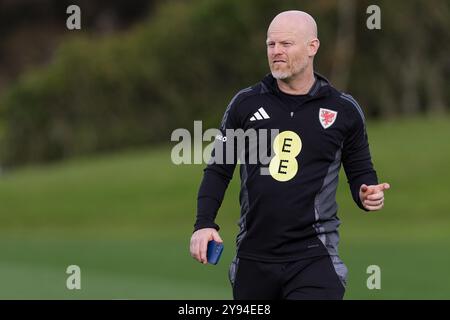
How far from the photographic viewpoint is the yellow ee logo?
721 centimetres

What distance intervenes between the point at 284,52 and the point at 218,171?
849mm

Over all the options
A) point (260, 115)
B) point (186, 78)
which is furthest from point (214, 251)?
point (186, 78)

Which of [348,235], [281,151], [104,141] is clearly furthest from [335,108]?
[104,141]

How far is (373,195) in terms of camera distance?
7.13 m

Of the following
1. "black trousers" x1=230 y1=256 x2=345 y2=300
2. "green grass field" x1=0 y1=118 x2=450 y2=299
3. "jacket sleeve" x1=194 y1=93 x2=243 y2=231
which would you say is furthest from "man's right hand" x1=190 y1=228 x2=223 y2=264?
"green grass field" x1=0 y1=118 x2=450 y2=299

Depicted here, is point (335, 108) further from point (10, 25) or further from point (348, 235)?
point (10, 25)

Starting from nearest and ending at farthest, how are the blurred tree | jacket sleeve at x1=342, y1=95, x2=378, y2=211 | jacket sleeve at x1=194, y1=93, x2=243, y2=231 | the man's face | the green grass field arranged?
the man's face < jacket sleeve at x1=194, y1=93, x2=243, y2=231 < jacket sleeve at x1=342, y1=95, x2=378, y2=211 < the green grass field < the blurred tree

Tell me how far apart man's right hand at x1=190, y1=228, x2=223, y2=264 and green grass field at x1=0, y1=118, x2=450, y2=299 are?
275 inches

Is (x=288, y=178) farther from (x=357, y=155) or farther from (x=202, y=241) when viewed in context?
(x=202, y=241)

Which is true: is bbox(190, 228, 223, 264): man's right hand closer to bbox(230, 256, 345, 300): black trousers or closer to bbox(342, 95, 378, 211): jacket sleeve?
bbox(230, 256, 345, 300): black trousers

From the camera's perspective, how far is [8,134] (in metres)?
56.5

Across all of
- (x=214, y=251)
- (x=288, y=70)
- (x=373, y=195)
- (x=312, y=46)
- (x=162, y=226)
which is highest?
(x=162, y=226)

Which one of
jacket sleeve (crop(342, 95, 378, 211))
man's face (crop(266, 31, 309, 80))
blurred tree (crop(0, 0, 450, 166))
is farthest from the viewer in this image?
blurred tree (crop(0, 0, 450, 166))
